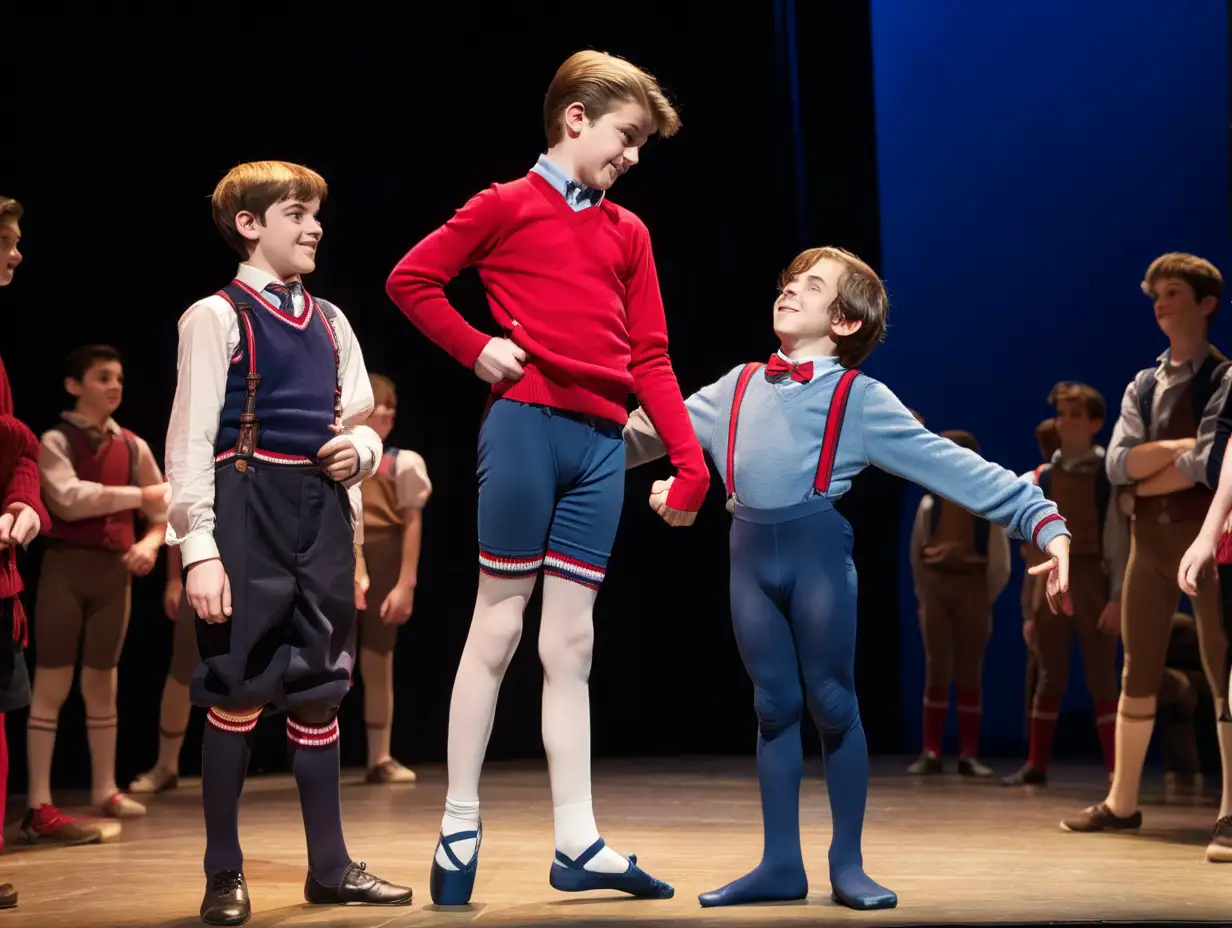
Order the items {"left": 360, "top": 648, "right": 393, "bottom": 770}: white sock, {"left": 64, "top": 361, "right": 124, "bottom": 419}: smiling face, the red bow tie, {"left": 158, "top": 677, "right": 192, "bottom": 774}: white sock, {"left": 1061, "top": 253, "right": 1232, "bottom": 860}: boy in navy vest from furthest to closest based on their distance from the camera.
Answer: {"left": 360, "top": 648, "right": 393, "bottom": 770}: white sock < {"left": 158, "top": 677, "right": 192, "bottom": 774}: white sock < {"left": 64, "top": 361, "right": 124, "bottom": 419}: smiling face < {"left": 1061, "top": 253, "right": 1232, "bottom": 860}: boy in navy vest < the red bow tie

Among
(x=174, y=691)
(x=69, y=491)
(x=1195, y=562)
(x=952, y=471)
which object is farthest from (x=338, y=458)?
(x=174, y=691)

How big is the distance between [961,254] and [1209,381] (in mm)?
3394

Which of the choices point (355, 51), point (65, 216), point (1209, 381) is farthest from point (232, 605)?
point (355, 51)

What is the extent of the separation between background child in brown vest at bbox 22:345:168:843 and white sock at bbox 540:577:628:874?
7.32 ft

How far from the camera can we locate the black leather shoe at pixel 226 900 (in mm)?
2830

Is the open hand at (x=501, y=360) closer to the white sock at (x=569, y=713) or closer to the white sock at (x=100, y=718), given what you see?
the white sock at (x=569, y=713)

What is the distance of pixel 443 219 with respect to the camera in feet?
21.2

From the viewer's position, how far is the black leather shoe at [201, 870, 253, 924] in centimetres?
283

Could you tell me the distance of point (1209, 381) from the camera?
419cm

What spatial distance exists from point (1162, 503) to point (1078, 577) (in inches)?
61.5

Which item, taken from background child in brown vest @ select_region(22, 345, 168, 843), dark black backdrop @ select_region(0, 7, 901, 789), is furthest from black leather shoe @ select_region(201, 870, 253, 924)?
dark black backdrop @ select_region(0, 7, 901, 789)

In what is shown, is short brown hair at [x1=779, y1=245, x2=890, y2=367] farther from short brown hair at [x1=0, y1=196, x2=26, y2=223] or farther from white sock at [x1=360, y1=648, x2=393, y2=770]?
white sock at [x1=360, y1=648, x2=393, y2=770]

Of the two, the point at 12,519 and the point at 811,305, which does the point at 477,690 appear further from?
the point at 12,519

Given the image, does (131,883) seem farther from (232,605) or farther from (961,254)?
(961,254)
